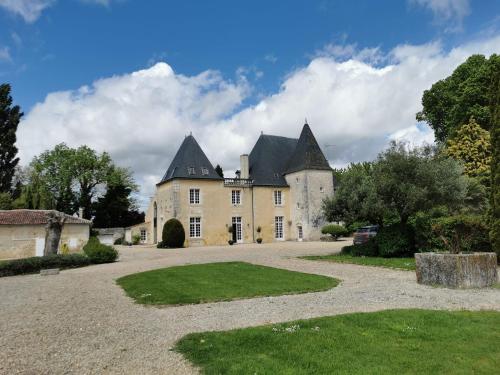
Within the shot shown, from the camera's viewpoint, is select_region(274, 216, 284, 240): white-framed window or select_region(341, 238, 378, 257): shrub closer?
select_region(341, 238, 378, 257): shrub

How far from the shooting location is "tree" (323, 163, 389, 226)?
16.2 meters

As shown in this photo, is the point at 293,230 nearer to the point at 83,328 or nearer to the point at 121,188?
the point at 121,188

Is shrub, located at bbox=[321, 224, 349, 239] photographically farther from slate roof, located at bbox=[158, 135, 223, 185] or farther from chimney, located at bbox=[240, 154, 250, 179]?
slate roof, located at bbox=[158, 135, 223, 185]

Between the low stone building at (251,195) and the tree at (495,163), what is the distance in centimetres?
1876

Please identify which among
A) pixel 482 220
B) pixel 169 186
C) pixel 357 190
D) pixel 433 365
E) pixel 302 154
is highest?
pixel 302 154

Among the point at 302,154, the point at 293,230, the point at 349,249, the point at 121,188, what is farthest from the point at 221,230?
the point at 121,188

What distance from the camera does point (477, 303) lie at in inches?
256

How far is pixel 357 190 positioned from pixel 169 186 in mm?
18085

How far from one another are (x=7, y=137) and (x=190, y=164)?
49.9 ft

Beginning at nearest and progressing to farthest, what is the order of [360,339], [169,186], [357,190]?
[360,339]
[357,190]
[169,186]

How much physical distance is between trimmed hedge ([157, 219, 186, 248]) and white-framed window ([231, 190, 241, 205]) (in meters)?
5.51

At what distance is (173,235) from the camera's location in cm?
2839

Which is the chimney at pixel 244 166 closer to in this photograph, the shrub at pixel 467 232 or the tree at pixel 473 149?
the tree at pixel 473 149

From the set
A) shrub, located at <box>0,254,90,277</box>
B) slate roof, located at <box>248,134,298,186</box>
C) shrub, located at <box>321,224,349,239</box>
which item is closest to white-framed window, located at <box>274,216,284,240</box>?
slate roof, located at <box>248,134,298,186</box>
